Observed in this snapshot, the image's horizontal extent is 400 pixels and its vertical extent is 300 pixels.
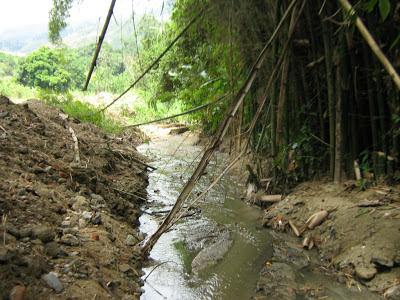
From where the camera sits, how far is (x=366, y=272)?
3.43 meters

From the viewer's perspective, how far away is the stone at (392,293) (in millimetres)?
3113

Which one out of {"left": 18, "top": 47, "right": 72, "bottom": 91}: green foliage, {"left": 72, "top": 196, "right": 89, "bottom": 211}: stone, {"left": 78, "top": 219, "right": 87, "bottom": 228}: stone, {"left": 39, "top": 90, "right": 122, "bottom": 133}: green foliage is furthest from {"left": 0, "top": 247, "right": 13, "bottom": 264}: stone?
{"left": 18, "top": 47, "right": 72, "bottom": 91}: green foliage

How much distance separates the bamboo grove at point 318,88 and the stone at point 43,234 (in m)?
1.65

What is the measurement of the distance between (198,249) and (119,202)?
1298mm

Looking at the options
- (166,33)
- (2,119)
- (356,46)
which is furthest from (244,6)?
(166,33)

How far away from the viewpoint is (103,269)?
328 cm

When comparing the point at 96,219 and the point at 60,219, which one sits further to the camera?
the point at 96,219

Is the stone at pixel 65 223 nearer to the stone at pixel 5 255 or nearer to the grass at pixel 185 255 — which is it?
the stone at pixel 5 255

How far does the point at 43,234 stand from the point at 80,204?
114 cm

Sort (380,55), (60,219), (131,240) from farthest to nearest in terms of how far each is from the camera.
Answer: (131,240) < (60,219) < (380,55)

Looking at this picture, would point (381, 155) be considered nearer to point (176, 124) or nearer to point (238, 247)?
point (238, 247)

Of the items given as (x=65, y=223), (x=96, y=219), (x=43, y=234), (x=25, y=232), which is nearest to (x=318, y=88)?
(x=96, y=219)

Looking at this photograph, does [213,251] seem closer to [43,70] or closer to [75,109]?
[75,109]

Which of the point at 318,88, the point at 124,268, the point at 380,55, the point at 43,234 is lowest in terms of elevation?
the point at 124,268
